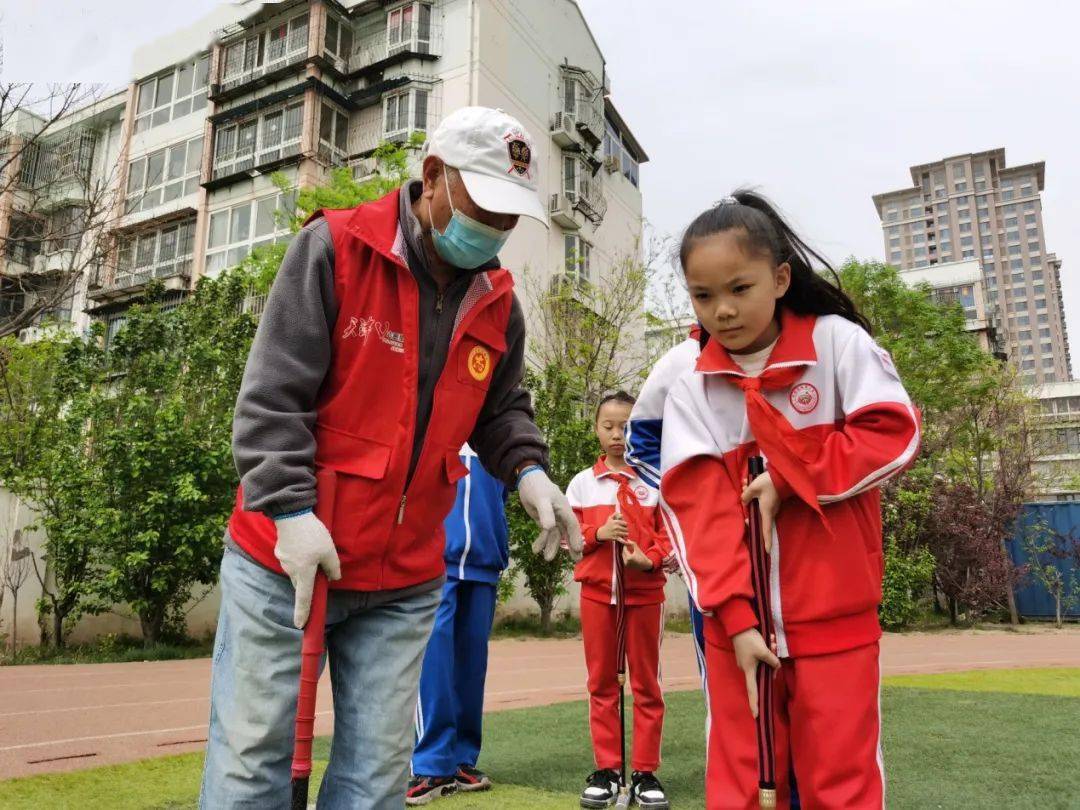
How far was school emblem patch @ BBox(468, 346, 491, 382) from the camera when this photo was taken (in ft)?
7.39

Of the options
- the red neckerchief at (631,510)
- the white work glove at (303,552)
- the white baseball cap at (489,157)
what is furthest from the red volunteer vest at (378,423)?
the red neckerchief at (631,510)

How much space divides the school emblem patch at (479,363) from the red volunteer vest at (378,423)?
0.04 meters

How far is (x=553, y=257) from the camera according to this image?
2416 centimetres

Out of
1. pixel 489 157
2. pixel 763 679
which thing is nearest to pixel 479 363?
pixel 489 157

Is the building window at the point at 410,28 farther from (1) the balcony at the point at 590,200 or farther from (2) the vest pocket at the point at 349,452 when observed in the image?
(2) the vest pocket at the point at 349,452

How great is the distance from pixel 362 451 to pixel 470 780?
8.53 feet

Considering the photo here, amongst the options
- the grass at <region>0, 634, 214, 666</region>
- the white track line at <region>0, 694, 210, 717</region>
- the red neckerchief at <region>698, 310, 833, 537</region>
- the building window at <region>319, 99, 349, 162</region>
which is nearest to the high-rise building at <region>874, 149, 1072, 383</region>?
the building window at <region>319, 99, 349, 162</region>

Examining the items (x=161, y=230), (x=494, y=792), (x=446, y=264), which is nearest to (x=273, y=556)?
(x=446, y=264)

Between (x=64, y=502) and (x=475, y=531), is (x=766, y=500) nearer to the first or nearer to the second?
(x=475, y=531)

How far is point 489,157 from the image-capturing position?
2145mm

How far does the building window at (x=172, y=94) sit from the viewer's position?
83.9 feet

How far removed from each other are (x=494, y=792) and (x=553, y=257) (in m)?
21.1

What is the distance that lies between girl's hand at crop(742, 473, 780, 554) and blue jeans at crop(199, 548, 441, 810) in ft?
2.88

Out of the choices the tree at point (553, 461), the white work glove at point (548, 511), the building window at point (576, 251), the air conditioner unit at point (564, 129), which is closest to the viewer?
the white work glove at point (548, 511)
